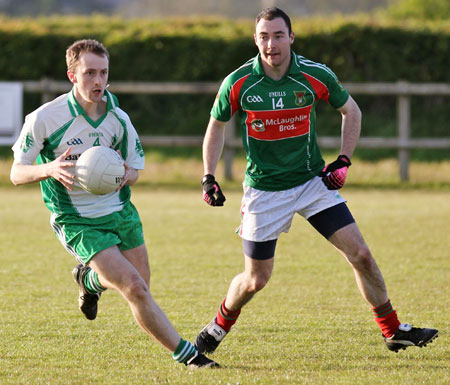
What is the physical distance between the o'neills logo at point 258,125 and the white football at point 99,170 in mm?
1015

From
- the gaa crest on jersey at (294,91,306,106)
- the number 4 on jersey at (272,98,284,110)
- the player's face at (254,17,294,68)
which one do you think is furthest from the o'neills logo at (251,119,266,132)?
the player's face at (254,17,294,68)

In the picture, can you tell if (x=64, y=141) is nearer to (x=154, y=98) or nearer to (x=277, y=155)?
(x=277, y=155)

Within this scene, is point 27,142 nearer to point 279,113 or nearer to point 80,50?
point 80,50

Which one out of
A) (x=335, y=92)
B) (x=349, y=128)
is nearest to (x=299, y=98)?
(x=335, y=92)

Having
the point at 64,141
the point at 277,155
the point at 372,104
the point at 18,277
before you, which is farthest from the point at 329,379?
the point at 372,104

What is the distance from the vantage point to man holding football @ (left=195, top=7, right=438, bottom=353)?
580 cm

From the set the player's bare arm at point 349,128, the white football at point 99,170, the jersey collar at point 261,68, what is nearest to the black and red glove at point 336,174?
the player's bare arm at point 349,128

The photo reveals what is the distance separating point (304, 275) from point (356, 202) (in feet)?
19.0

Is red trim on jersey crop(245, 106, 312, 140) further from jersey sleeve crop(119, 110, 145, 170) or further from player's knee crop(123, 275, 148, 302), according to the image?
player's knee crop(123, 275, 148, 302)

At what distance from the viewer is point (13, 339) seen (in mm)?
6148

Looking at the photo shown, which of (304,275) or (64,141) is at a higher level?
(64,141)

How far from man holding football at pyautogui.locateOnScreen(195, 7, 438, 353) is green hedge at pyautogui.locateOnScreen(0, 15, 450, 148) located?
13690 millimetres

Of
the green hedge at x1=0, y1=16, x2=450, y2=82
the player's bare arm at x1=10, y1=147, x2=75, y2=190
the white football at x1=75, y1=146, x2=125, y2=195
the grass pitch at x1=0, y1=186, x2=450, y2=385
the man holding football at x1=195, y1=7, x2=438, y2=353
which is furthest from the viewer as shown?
the green hedge at x1=0, y1=16, x2=450, y2=82

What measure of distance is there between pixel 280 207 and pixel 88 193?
1259mm
